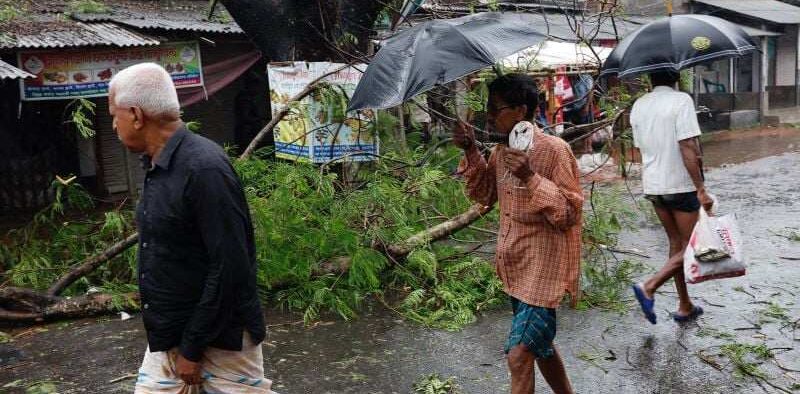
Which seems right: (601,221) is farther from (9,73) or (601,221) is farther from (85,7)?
(85,7)

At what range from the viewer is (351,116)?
659cm

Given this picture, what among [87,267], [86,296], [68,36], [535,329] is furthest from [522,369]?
[68,36]

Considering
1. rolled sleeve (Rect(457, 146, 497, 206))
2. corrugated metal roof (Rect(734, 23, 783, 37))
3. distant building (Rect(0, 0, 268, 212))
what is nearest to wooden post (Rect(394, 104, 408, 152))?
rolled sleeve (Rect(457, 146, 497, 206))

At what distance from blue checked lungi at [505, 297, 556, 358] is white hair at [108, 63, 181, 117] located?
1.78m

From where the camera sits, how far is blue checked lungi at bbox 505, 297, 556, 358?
11.2 ft

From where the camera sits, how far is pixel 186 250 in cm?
266

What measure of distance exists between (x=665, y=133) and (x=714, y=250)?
2.69ft

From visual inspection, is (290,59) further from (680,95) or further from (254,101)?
(254,101)

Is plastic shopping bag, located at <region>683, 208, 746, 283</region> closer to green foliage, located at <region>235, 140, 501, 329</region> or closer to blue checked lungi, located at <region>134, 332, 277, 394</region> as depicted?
green foliage, located at <region>235, 140, 501, 329</region>

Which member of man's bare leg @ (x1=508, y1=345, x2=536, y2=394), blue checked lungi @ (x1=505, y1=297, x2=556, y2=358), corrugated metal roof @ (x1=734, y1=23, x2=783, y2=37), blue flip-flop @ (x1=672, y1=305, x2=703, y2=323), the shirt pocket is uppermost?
corrugated metal roof @ (x1=734, y1=23, x2=783, y2=37)

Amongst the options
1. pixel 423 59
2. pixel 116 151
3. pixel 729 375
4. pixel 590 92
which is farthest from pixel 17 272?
pixel 116 151

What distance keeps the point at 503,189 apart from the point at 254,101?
9529 mm

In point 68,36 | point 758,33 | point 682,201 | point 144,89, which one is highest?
point 758,33

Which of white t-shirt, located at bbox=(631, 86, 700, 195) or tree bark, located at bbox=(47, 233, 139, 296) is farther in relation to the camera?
tree bark, located at bbox=(47, 233, 139, 296)
